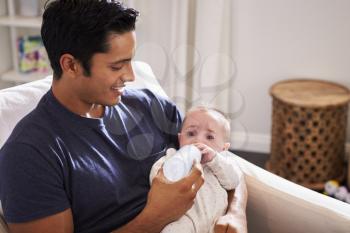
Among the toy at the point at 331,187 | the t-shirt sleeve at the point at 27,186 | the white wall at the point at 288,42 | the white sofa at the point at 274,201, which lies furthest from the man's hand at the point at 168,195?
the white wall at the point at 288,42

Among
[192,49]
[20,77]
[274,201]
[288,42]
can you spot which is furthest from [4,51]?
[274,201]

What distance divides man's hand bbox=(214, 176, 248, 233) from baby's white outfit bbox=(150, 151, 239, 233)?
23 mm

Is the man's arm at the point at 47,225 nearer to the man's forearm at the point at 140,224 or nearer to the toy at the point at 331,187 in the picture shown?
the man's forearm at the point at 140,224

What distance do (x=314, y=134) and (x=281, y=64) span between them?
0.51 m

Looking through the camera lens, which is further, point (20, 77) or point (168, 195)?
point (20, 77)

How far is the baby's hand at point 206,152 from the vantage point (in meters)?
1.38

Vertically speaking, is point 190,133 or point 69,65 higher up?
point 69,65

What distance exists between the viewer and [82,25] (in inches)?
46.1

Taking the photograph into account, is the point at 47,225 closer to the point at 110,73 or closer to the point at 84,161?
the point at 84,161

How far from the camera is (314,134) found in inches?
101

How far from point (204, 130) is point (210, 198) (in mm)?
208

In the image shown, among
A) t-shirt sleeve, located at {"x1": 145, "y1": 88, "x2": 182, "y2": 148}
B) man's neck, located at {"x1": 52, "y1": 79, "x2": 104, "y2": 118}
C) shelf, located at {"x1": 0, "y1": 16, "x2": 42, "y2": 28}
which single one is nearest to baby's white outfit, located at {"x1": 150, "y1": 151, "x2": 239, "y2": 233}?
t-shirt sleeve, located at {"x1": 145, "y1": 88, "x2": 182, "y2": 148}

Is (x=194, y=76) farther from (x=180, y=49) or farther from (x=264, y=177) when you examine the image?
(x=264, y=177)

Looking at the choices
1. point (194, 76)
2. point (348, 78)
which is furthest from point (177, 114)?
point (348, 78)
